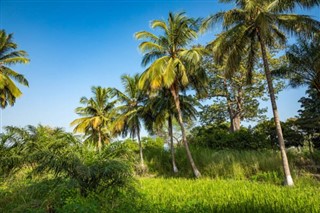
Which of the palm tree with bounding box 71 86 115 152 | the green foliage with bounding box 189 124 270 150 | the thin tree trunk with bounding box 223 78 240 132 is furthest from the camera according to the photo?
the palm tree with bounding box 71 86 115 152

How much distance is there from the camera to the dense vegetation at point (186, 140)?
7402 mm

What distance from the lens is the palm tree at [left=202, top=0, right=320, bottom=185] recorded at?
12953 millimetres

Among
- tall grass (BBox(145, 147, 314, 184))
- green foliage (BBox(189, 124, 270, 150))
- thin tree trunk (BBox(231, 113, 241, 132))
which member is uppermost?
thin tree trunk (BBox(231, 113, 241, 132))

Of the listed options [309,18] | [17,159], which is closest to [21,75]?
[17,159]

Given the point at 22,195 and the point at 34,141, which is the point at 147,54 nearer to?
the point at 34,141

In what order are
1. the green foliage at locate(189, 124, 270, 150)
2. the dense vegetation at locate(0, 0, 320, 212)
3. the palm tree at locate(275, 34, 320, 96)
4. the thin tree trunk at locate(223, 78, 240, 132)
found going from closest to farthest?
1. the dense vegetation at locate(0, 0, 320, 212)
2. the palm tree at locate(275, 34, 320, 96)
3. the green foliage at locate(189, 124, 270, 150)
4. the thin tree trunk at locate(223, 78, 240, 132)

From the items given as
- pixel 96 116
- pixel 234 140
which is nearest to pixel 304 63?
pixel 234 140

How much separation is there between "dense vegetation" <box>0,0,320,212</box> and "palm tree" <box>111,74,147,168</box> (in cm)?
10

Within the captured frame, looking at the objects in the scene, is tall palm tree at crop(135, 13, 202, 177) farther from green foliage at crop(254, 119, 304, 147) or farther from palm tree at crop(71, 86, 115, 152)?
palm tree at crop(71, 86, 115, 152)

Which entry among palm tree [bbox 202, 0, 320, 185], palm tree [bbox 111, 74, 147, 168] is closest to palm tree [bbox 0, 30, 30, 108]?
palm tree [bbox 111, 74, 147, 168]

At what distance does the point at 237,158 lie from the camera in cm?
1730

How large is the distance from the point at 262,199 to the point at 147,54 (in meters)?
13.4

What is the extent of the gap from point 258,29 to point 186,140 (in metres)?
8.41

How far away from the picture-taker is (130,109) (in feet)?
79.2
